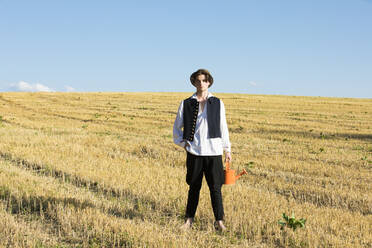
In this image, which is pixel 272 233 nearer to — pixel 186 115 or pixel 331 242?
pixel 331 242

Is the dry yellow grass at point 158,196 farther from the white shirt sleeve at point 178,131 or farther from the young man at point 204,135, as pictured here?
the white shirt sleeve at point 178,131

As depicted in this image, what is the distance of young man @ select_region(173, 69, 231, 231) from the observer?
579cm

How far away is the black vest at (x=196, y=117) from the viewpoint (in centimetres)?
579

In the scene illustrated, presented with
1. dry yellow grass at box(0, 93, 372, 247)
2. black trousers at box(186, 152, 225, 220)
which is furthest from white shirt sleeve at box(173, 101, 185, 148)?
dry yellow grass at box(0, 93, 372, 247)

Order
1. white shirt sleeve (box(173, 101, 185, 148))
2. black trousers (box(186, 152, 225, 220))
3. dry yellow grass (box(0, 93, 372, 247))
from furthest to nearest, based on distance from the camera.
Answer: white shirt sleeve (box(173, 101, 185, 148)), black trousers (box(186, 152, 225, 220)), dry yellow grass (box(0, 93, 372, 247))

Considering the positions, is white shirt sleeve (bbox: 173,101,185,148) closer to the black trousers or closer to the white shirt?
the white shirt

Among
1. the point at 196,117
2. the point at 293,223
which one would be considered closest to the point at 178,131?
the point at 196,117

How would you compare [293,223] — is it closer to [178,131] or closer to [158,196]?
[178,131]

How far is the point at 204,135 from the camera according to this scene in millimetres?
5801

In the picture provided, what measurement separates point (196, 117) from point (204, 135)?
0.96 ft

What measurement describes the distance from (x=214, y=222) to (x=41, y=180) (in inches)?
182

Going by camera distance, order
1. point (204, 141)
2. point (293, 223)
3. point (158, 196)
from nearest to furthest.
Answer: point (204, 141)
point (293, 223)
point (158, 196)

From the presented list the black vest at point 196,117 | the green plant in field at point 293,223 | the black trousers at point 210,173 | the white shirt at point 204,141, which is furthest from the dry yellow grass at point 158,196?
the black vest at point 196,117

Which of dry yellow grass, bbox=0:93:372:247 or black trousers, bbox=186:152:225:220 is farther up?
black trousers, bbox=186:152:225:220
